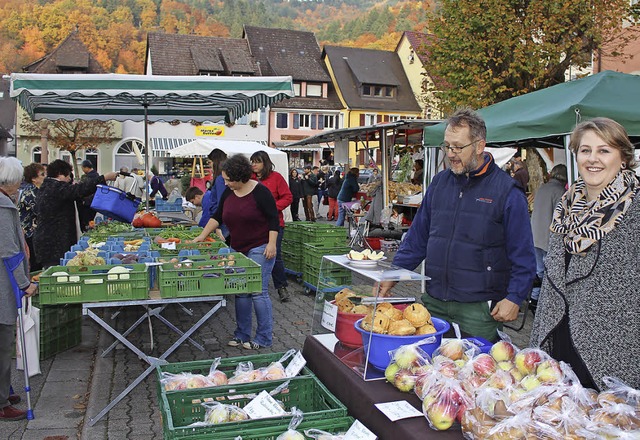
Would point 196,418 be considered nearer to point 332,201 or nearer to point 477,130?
point 477,130

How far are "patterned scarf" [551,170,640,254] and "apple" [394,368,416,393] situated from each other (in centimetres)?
80

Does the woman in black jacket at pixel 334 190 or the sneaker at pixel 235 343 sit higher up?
the woman in black jacket at pixel 334 190

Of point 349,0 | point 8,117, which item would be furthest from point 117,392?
point 349,0

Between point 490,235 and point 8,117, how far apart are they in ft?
160

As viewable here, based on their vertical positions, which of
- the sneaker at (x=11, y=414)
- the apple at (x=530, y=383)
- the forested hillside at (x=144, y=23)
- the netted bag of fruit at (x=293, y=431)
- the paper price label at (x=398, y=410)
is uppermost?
the forested hillside at (x=144, y=23)

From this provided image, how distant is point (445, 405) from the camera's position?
1.90 meters

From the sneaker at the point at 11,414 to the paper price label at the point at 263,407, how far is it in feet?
8.65

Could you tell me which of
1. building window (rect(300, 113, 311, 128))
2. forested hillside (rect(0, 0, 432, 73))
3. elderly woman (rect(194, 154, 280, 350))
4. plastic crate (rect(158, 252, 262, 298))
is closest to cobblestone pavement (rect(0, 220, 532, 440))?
elderly woman (rect(194, 154, 280, 350))

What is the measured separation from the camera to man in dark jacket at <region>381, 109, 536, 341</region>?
306 centimetres

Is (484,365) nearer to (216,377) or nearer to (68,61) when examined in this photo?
(216,377)

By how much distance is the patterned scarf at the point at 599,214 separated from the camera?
2238 mm

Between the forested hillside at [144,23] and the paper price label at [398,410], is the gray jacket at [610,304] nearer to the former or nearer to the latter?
the paper price label at [398,410]

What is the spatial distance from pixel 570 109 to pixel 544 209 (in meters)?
1.99

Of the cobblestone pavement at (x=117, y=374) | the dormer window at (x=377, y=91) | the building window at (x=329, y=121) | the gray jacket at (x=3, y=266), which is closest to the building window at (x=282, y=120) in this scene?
the building window at (x=329, y=121)
